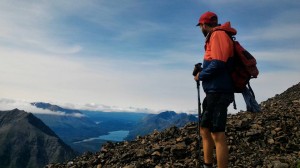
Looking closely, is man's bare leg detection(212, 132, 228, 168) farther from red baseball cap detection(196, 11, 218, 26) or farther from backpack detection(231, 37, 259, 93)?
red baseball cap detection(196, 11, 218, 26)

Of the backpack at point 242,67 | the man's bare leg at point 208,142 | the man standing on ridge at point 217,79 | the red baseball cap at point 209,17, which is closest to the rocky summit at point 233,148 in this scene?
the man's bare leg at point 208,142

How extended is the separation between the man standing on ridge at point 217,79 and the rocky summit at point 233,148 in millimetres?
2969

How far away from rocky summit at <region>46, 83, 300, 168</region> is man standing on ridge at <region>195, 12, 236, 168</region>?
117 inches

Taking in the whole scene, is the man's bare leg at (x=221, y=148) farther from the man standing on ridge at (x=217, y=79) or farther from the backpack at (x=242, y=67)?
the backpack at (x=242, y=67)

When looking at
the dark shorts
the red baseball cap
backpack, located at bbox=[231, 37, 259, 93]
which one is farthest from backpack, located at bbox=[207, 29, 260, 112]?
the red baseball cap

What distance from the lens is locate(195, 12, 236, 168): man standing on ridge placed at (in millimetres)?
8062

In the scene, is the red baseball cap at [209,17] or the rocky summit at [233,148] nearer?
the red baseball cap at [209,17]

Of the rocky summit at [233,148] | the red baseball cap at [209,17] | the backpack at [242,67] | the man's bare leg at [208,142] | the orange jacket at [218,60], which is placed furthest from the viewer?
the rocky summit at [233,148]

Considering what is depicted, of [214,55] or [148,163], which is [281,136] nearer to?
[148,163]

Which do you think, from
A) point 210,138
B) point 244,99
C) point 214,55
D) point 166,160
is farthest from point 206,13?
point 166,160

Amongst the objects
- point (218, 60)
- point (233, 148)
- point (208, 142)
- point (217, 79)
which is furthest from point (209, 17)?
point (233, 148)

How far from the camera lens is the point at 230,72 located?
8438 millimetres

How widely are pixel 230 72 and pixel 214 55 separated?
68 cm

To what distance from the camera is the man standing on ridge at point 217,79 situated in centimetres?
806
